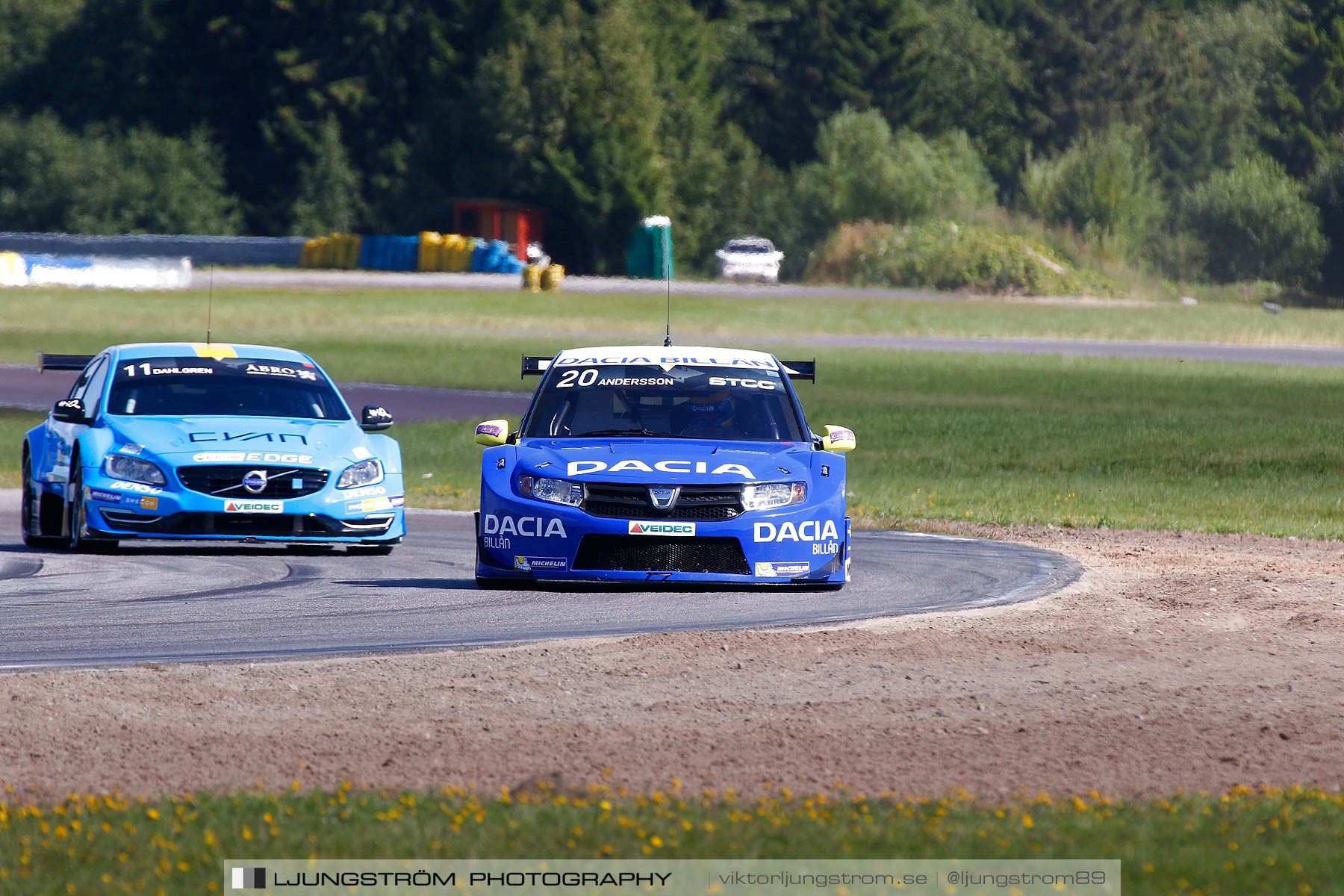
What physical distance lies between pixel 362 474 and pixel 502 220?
71.5 metres

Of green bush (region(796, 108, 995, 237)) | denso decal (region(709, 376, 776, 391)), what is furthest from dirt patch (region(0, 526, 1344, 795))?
green bush (region(796, 108, 995, 237))

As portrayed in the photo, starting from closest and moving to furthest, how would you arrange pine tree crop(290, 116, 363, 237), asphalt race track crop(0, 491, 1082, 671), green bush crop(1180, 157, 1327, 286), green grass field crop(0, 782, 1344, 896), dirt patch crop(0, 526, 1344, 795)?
green grass field crop(0, 782, 1344, 896), dirt patch crop(0, 526, 1344, 795), asphalt race track crop(0, 491, 1082, 671), green bush crop(1180, 157, 1327, 286), pine tree crop(290, 116, 363, 237)

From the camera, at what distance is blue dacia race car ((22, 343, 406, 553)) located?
543 inches

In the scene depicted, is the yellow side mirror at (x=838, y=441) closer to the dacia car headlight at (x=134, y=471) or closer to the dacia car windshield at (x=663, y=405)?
the dacia car windshield at (x=663, y=405)

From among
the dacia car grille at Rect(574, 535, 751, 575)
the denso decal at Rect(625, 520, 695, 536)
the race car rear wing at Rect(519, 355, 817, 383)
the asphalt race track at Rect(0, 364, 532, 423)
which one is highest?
the race car rear wing at Rect(519, 355, 817, 383)

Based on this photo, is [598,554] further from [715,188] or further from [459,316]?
[715,188]

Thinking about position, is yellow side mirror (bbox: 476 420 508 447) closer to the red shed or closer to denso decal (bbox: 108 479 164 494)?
denso decal (bbox: 108 479 164 494)

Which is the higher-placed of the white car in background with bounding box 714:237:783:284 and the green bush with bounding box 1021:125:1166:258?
the green bush with bounding box 1021:125:1166:258

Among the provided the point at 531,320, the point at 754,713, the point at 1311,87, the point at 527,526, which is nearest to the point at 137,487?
the point at 527,526

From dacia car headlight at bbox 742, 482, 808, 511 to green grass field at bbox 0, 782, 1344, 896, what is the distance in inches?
185

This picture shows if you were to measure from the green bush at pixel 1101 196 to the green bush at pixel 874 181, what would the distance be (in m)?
2.86

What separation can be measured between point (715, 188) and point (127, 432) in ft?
254

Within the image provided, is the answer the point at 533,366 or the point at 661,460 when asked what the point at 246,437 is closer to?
the point at 533,366

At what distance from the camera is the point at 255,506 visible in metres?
13.8
